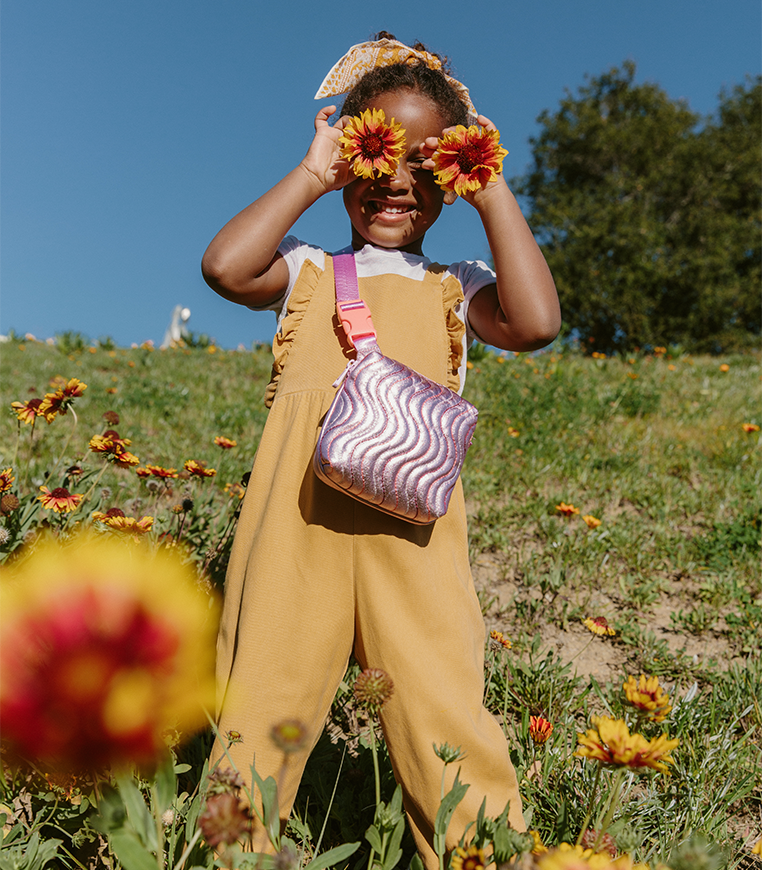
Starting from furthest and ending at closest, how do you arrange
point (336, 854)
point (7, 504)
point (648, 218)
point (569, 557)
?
point (648, 218), point (569, 557), point (7, 504), point (336, 854)

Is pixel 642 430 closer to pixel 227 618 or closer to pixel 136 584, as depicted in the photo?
pixel 227 618

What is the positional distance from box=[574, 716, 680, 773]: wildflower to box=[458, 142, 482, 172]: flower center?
46.1 inches

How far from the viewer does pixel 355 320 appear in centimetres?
150

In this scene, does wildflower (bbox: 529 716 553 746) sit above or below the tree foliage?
A: below

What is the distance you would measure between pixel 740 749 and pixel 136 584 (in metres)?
1.92

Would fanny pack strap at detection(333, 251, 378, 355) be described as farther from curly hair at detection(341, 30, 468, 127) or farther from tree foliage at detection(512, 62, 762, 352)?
tree foliage at detection(512, 62, 762, 352)

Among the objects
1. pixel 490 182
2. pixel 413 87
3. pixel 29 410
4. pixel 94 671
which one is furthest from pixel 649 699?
pixel 29 410

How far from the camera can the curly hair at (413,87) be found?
1.69m

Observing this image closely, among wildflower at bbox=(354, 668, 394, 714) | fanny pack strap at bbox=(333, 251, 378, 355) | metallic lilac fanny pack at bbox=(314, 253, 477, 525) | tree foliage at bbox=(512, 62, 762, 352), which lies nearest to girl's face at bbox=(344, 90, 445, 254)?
fanny pack strap at bbox=(333, 251, 378, 355)

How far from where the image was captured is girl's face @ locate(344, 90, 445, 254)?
1.63m

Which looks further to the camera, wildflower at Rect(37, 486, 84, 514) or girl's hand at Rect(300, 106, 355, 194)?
wildflower at Rect(37, 486, 84, 514)

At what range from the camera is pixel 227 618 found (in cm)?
150

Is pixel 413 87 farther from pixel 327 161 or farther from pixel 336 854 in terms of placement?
pixel 336 854

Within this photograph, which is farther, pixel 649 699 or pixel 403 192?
pixel 403 192
